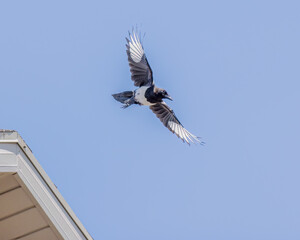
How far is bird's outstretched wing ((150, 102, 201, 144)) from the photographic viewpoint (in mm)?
18266

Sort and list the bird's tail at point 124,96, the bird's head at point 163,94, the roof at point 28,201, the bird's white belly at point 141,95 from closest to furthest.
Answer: the roof at point 28,201
the bird's white belly at point 141,95
the bird's head at point 163,94
the bird's tail at point 124,96

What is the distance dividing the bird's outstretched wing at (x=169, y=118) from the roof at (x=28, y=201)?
11.9m

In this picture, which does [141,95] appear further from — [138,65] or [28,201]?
[28,201]

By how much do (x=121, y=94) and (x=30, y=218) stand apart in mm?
11578

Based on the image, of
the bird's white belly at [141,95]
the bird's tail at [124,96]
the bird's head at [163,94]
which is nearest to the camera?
the bird's white belly at [141,95]

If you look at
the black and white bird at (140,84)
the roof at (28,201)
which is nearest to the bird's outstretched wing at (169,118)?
the black and white bird at (140,84)

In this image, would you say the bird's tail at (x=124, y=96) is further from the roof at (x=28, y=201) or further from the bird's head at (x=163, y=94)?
the roof at (x=28, y=201)

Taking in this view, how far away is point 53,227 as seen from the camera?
613 cm

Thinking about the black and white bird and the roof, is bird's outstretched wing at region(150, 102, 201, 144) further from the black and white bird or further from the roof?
the roof

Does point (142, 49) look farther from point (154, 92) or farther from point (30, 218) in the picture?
point (30, 218)

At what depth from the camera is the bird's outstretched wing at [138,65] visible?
17.2 metres

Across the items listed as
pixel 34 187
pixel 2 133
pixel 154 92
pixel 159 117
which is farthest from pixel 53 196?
pixel 159 117

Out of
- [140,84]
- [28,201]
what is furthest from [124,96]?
[28,201]

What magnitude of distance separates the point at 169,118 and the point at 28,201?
12.4 metres
